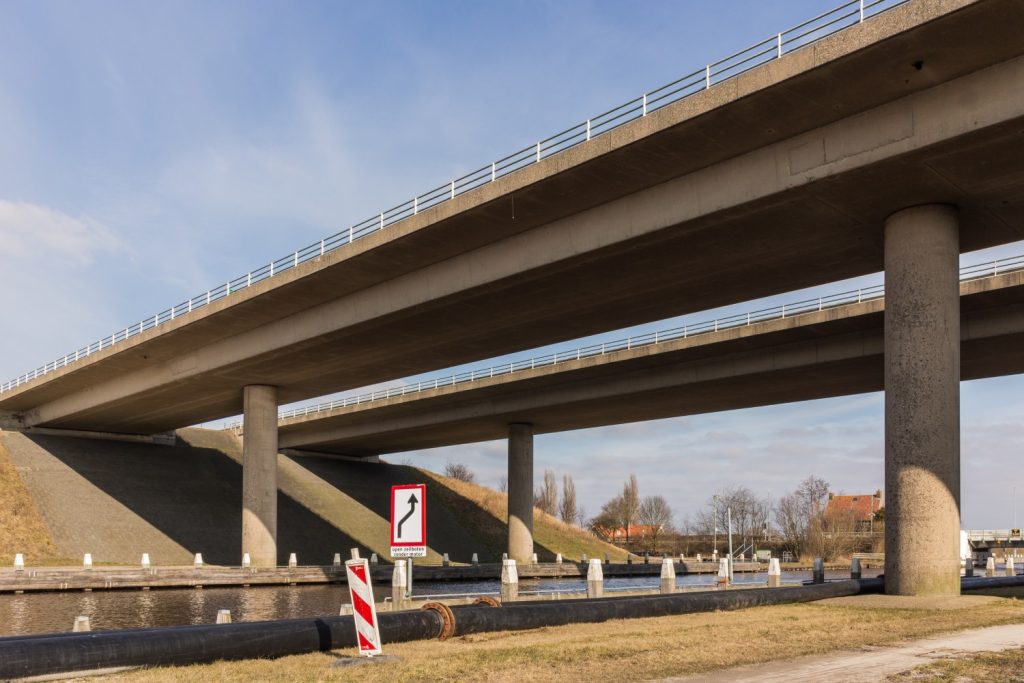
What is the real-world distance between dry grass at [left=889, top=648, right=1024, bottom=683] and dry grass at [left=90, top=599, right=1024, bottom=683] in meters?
2.12

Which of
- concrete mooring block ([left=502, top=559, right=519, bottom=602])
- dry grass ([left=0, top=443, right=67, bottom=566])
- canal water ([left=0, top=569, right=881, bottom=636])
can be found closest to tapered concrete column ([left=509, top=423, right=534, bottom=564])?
canal water ([left=0, top=569, right=881, bottom=636])

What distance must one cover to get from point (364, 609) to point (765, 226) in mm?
20420

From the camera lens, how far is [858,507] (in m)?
124

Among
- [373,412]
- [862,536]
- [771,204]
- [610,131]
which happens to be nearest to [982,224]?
[771,204]

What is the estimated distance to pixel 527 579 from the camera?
54594 millimetres

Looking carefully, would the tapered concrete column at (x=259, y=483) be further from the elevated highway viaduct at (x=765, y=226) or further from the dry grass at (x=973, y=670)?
the dry grass at (x=973, y=670)

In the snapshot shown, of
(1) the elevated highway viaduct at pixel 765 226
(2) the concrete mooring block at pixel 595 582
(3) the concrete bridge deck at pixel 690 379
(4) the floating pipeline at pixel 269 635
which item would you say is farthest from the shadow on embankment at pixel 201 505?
(4) the floating pipeline at pixel 269 635

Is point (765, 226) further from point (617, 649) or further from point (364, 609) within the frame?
point (364, 609)

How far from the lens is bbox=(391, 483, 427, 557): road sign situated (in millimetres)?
16172

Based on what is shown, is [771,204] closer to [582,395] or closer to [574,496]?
[582,395]

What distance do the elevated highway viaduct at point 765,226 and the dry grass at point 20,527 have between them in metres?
19.2

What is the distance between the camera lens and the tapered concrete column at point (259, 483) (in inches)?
1983

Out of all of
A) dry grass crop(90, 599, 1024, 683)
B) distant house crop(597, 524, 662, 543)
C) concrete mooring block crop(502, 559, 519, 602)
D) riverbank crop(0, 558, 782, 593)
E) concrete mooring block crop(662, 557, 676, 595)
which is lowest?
distant house crop(597, 524, 662, 543)

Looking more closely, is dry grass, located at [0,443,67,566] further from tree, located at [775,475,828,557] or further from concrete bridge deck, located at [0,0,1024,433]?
tree, located at [775,475,828,557]
